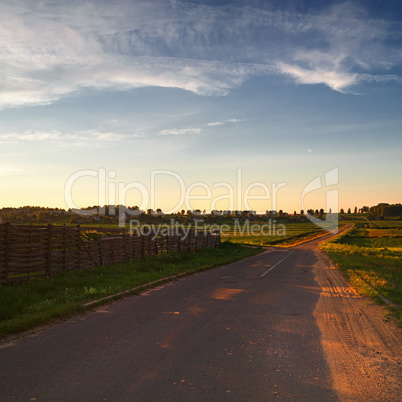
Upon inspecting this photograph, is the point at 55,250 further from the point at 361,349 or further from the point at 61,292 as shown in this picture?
the point at 361,349

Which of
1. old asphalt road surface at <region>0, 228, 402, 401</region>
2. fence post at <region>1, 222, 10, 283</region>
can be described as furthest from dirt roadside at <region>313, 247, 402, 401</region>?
fence post at <region>1, 222, 10, 283</region>

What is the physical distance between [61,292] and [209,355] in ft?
24.6

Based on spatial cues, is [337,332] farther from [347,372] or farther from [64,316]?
[64,316]

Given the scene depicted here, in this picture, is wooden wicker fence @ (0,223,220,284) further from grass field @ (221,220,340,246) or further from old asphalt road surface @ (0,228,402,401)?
grass field @ (221,220,340,246)

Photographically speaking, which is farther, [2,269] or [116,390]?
[2,269]

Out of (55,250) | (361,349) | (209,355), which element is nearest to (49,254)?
(55,250)

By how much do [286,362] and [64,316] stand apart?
5.75 meters

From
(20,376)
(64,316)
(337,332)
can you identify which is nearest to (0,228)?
(64,316)

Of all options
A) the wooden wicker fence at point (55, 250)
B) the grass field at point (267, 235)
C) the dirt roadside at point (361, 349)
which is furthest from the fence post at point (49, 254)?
the grass field at point (267, 235)

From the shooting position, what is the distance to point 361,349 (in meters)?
7.46

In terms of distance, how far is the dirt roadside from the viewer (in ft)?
18.1

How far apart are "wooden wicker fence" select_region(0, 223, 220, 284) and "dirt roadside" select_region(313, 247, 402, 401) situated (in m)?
10.2

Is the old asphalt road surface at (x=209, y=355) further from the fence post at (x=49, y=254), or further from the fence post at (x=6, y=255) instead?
the fence post at (x=49, y=254)

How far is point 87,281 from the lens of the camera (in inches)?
595
